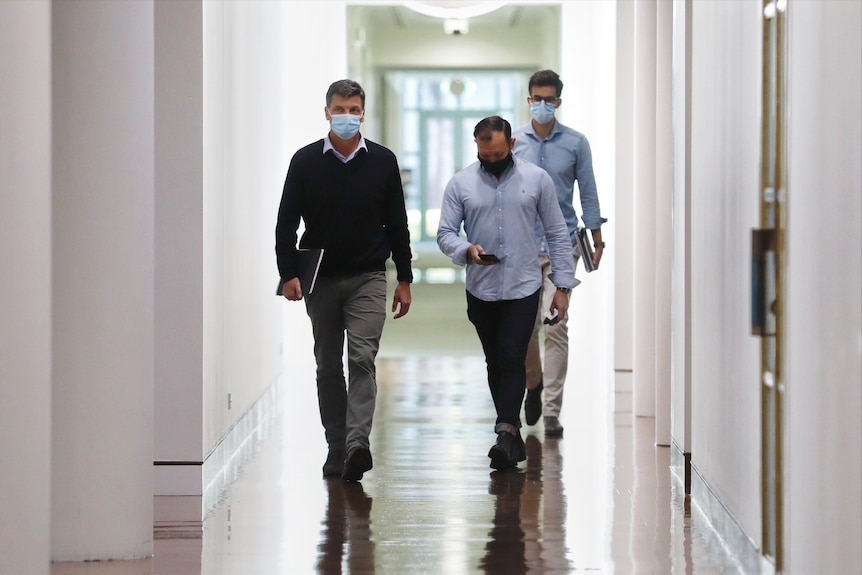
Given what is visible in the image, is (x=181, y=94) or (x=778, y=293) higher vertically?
(x=181, y=94)

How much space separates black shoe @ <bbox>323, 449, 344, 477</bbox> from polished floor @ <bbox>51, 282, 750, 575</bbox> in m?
0.06

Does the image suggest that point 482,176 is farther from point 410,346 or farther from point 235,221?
point 410,346

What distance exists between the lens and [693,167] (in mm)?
5770

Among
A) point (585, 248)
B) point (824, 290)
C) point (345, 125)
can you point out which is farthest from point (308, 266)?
point (824, 290)

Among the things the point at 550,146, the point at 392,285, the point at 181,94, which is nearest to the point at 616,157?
the point at 550,146

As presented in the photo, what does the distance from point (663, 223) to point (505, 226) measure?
1122mm

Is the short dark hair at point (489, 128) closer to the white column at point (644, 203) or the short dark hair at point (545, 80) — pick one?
the short dark hair at point (545, 80)

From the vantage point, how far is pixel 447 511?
5.48 metres

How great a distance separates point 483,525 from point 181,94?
225cm

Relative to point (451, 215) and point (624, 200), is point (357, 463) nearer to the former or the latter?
point (451, 215)

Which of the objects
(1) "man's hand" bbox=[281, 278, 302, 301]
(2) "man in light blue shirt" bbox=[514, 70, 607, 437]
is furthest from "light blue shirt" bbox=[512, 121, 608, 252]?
(1) "man's hand" bbox=[281, 278, 302, 301]

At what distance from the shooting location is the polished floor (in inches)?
182

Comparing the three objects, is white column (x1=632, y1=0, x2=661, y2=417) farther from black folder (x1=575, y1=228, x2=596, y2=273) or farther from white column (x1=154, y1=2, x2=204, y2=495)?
white column (x1=154, y1=2, x2=204, y2=495)

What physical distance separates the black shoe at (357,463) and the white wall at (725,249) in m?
1.44
